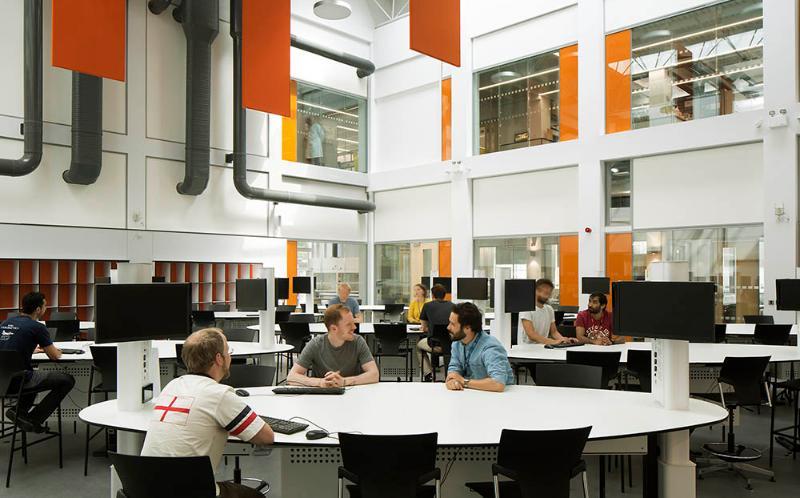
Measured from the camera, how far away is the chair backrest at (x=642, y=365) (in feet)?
17.3

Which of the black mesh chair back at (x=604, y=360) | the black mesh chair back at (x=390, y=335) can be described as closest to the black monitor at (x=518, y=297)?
the black mesh chair back at (x=604, y=360)

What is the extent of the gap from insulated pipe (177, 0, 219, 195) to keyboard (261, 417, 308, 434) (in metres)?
9.61

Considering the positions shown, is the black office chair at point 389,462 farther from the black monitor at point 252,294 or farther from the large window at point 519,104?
the large window at point 519,104

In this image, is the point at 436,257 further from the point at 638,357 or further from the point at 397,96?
the point at 638,357

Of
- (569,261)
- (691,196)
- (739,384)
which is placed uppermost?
(691,196)

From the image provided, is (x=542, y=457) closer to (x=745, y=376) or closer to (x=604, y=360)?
(x=604, y=360)

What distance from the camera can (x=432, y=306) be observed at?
820 cm

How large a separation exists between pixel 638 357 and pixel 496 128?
858cm

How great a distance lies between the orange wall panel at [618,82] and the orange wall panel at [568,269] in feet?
7.08

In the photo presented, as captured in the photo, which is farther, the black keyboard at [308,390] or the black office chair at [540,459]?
the black keyboard at [308,390]

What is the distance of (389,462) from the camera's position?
2.74 metres

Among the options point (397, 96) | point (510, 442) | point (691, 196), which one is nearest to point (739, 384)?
point (510, 442)

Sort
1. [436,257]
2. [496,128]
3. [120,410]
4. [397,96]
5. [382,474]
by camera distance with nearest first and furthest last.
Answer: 1. [382,474]
2. [120,410]
3. [496,128]
4. [436,257]
5. [397,96]

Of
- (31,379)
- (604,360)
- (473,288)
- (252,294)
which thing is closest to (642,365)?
(604,360)
